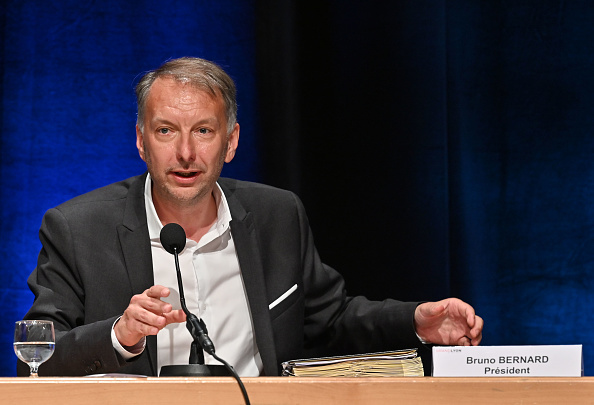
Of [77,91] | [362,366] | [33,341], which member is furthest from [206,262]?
[77,91]

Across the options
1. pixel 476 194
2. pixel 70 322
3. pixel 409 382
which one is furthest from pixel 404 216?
pixel 409 382

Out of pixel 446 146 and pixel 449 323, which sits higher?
pixel 446 146

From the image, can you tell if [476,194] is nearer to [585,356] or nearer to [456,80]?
[456,80]

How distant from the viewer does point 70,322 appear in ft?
6.64

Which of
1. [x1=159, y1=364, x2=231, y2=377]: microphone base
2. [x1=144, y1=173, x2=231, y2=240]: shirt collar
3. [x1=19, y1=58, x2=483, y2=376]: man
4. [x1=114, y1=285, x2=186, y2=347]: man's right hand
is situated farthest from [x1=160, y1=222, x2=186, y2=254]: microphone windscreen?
[x1=144, y1=173, x2=231, y2=240]: shirt collar

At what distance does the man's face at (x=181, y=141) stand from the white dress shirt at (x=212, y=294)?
120mm

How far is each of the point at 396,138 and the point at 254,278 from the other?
89cm

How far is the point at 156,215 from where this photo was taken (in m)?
2.24

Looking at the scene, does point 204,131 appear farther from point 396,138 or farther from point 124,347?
point 396,138

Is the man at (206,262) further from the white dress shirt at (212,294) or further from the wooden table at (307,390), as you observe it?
the wooden table at (307,390)

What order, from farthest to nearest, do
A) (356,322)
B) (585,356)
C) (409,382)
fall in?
1. (585,356)
2. (356,322)
3. (409,382)

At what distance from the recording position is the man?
209 cm

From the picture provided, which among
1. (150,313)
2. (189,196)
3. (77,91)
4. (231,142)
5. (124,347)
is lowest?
(124,347)

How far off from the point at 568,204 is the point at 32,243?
1.99m
